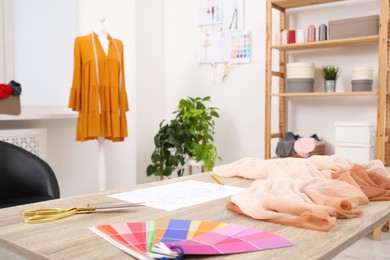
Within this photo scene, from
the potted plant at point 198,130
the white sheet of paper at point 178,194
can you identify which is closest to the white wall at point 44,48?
the potted plant at point 198,130

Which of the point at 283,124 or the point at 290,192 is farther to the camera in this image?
the point at 283,124

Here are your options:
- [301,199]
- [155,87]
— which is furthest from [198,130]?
[301,199]

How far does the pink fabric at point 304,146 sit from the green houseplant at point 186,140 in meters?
0.73

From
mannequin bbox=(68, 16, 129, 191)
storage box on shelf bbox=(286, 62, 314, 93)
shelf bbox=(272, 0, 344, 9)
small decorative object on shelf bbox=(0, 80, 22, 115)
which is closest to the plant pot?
storage box on shelf bbox=(286, 62, 314, 93)

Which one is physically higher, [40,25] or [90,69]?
[40,25]

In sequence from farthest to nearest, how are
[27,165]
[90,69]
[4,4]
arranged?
[4,4] < [90,69] < [27,165]

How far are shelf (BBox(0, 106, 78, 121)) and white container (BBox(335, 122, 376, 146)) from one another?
220 cm

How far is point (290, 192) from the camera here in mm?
1044

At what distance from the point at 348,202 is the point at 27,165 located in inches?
67.7

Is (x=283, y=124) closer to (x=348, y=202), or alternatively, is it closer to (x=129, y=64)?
(x=129, y=64)

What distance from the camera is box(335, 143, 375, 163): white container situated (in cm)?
288

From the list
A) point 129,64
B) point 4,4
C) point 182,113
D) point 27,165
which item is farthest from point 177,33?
point 27,165

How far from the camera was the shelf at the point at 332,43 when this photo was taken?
2.90 metres

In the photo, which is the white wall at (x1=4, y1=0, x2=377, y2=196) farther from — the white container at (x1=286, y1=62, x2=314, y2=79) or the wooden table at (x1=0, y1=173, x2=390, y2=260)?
the wooden table at (x1=0, y1=173, x2=390, y2=260)
